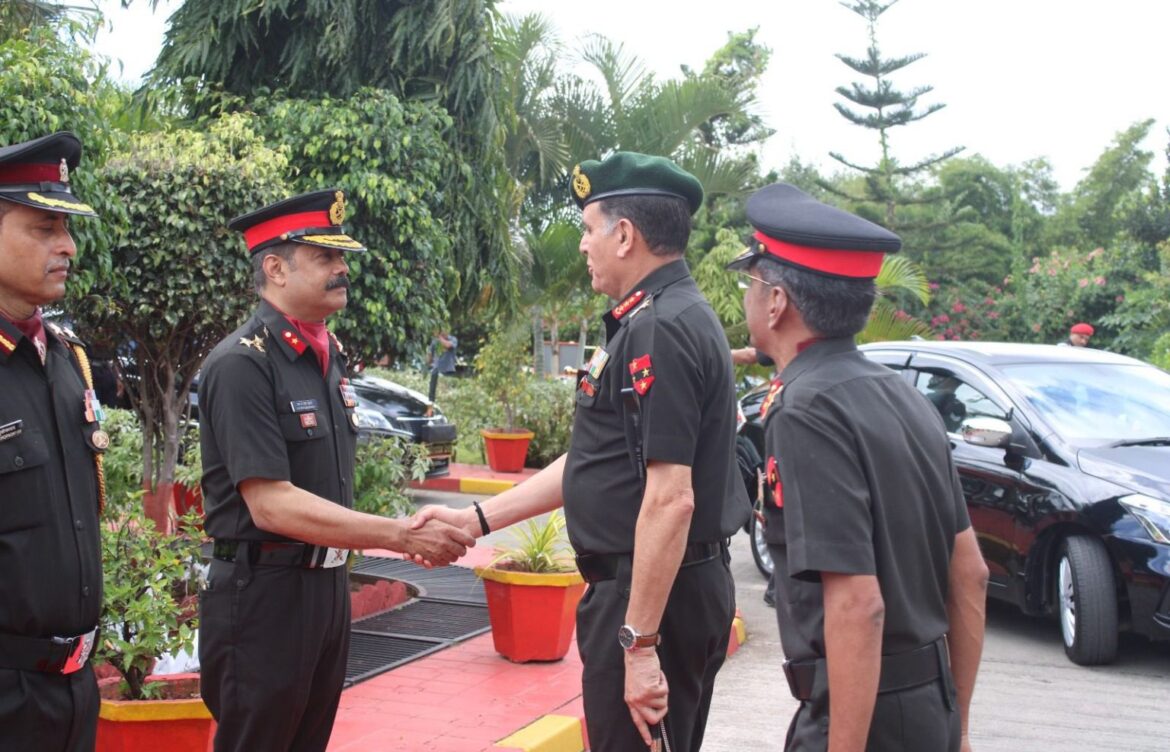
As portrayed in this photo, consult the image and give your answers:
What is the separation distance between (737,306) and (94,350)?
41.0 ft

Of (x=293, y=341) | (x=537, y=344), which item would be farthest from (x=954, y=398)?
(x=537, y=344)

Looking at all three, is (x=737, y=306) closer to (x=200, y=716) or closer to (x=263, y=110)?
(x=263, y=110)

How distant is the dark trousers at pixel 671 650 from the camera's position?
10.8ft

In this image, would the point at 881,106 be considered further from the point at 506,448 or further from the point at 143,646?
the point at 143,646

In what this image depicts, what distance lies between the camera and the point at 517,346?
1639cm

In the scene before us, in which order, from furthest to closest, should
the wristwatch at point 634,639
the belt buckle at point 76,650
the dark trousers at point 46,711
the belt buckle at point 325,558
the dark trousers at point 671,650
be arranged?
the belt buckle at point 325,558
the dark trousers at point 671,650
the wristwatch at point 634,639
the belt buckle at point 76,650
the dark trousers at point 46,711

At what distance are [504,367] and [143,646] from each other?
38.6ft

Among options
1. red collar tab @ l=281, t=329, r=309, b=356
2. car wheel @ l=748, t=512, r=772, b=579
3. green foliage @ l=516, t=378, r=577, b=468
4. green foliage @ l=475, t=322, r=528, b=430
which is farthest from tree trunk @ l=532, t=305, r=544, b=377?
red collar tab @ l=281, t=329, r=309, b=356

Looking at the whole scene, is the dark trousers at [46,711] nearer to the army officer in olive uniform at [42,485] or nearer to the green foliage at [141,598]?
the army officer in olive uniform at [42,485]

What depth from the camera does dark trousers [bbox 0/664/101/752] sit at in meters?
2.88

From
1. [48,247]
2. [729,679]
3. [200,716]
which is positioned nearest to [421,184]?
[729,679]

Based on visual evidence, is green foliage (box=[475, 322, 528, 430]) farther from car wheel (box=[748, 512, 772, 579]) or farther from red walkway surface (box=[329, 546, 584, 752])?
red walkway surface (box=[329, 546, 584, 752])

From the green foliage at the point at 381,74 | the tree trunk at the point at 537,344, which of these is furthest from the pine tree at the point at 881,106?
the green foliage at the point at 381,74

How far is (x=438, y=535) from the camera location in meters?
4.33
